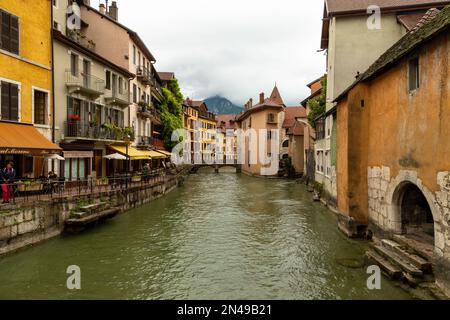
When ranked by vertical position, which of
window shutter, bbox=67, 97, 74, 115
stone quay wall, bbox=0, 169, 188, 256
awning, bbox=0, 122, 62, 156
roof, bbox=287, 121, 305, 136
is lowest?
stone quay wall, bbox=0, 169, 188, 256

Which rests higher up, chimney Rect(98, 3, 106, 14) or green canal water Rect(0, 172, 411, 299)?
chimney Rect(98, 3, 106, 14)

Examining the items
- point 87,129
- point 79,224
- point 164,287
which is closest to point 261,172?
point 87,129

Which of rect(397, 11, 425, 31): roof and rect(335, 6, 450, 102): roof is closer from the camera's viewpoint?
rect(335, 6, 450, 102): roof

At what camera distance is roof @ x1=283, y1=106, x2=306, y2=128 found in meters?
60.3

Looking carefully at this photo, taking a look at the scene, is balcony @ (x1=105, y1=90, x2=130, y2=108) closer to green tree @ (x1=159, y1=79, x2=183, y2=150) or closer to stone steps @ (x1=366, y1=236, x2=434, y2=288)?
green tree @ (x1=159, y1=79, x2=183, y2=150)

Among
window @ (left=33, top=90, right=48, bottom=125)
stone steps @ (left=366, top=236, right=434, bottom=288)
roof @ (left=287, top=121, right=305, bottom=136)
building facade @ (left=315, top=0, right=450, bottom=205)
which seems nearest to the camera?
stone steps @ (left=366, top=236, right=434, bottom=288)

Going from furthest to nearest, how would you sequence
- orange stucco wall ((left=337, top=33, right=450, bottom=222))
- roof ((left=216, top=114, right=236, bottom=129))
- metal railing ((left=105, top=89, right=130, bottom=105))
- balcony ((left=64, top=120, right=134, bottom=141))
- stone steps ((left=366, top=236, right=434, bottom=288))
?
roof ((left=216, top=114, right=236, bottom=129))
metal railing ((left=105, top=89, right=130, bottom=105))
balcony ((left=64, top=120, right=134, bottom=141))
stone steps ((left=366, top=236, right=434, bottom=288))
orange stucco wall ((left=337, top=33, right=450, bottom=222))

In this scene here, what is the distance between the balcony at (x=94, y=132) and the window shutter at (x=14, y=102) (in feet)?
12.6

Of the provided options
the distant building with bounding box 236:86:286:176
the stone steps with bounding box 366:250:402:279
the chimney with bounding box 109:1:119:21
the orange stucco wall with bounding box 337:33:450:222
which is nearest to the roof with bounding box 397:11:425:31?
the orange stucco wall with bounding box 337:33:450:222

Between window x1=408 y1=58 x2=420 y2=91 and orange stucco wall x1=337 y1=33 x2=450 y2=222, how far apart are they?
24 cm

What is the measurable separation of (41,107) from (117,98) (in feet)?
27.4

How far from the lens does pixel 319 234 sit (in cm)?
1633
